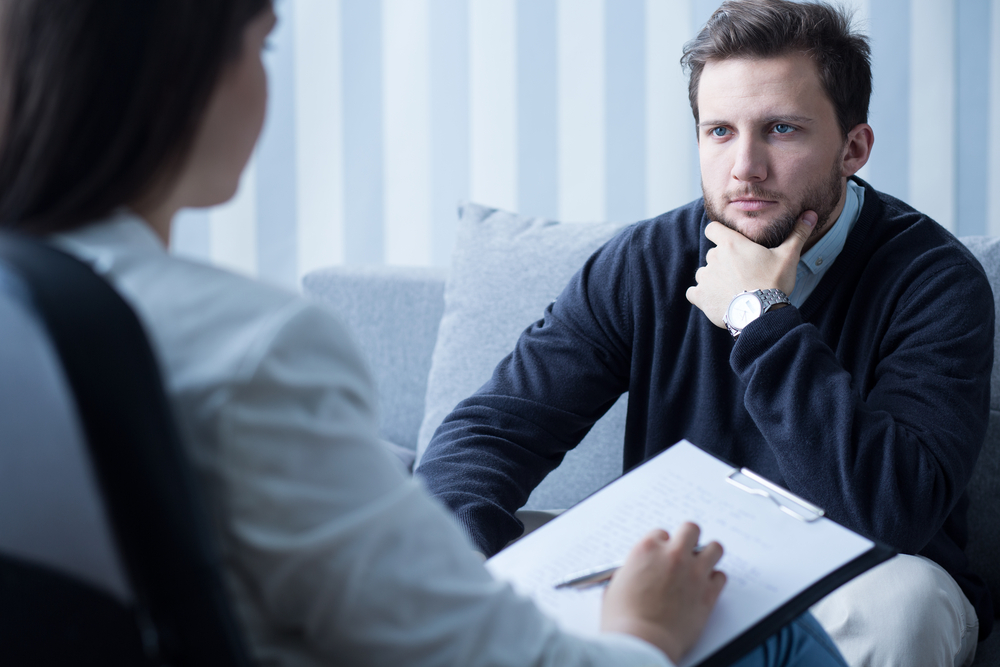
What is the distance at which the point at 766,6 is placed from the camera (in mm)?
1330

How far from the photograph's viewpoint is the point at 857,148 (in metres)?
1.38

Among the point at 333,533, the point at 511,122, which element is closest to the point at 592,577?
the point at 333,533

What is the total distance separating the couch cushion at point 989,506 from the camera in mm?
1329

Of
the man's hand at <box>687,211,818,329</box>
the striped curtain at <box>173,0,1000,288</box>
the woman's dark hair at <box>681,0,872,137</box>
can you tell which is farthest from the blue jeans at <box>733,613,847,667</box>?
the striped curtain at <box>173,0,1000,288</box>

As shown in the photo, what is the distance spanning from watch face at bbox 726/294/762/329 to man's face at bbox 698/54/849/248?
0.16 metres

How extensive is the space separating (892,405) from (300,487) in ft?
2.97

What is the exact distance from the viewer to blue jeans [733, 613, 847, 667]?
0.71 m

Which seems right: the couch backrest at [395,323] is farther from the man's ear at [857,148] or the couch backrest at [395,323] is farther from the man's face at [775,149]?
the man's ear at [857,148]

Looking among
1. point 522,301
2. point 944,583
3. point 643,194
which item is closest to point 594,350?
point 522,301

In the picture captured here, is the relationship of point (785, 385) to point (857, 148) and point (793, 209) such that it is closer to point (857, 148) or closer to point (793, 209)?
point (793, 209)

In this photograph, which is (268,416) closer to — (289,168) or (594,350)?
(594,350)

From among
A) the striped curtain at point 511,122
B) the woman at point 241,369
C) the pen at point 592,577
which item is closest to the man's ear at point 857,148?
the striped curtain at point 511,122

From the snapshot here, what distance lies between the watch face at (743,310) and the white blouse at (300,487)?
0.78 metres

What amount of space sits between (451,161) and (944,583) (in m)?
1.60
